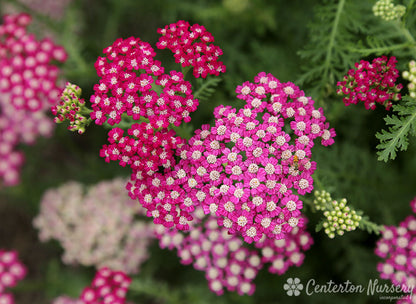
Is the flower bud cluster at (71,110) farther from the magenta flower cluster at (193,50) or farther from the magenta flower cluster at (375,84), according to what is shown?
the magenta flower cluster at (375,84)

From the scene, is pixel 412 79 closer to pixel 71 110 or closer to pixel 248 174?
pixel 248 174

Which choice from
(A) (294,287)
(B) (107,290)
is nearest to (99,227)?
(B) (107,290)

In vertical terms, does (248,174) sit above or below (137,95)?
below

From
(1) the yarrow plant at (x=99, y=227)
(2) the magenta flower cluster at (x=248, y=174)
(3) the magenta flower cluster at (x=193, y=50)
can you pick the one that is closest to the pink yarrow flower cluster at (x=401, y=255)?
(2) the magenta flower cluster at (x=248, y=174)

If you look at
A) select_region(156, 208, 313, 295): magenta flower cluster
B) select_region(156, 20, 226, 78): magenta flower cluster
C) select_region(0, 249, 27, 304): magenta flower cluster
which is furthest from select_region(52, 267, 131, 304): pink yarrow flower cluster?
select_region(156, 20, 226, 78): magenta flower cluster

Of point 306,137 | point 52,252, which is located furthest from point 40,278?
point 306,137

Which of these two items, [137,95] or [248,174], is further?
[137,95]

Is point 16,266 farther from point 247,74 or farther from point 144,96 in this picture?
point 247,74
